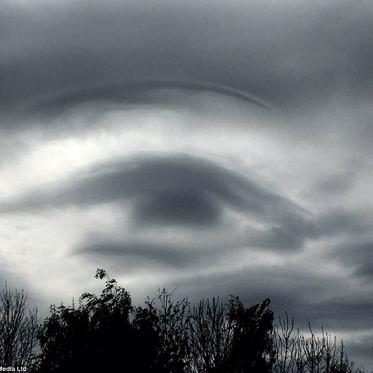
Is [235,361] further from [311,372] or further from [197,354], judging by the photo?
[311,372]

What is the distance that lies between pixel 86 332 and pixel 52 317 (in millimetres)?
2409

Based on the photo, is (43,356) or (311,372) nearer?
(43,356)

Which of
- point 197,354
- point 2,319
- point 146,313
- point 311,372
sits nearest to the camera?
point 146,313

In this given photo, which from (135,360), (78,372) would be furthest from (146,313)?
(78,372)

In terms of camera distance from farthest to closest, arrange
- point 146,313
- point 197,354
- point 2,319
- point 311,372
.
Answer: point 311,372 < point 2,319 < point 197,354 < point 146,313

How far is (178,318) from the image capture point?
129 feet

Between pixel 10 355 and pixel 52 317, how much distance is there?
25.6 feet

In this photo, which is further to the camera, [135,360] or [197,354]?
[197,354]

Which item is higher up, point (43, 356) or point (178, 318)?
point (178, 318)

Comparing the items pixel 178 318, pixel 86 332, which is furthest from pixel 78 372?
pixel 178 318

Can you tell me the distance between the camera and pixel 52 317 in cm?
3409

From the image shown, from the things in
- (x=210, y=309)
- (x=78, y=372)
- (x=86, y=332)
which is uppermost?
(x=210, y=309)

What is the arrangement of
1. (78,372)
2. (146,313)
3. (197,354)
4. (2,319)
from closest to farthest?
(78,372) < (146,313) < (197,354) < (2,319)

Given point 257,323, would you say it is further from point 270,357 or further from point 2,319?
point 2,319
